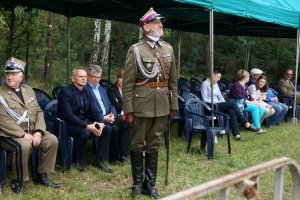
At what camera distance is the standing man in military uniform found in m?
4.19

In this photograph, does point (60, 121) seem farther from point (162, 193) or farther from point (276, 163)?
point (276, 163)

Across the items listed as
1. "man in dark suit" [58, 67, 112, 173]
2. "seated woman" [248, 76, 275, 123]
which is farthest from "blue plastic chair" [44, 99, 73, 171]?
"seated woman" [248, 76, 275, 123]

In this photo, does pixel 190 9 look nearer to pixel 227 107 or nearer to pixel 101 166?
pixel 227 107

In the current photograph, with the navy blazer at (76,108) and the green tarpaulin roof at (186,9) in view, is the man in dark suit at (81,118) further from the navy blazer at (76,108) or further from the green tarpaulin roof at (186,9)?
the green tarpaulin roof at (186,9)

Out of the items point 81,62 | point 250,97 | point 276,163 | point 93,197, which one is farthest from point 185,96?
point 81,62

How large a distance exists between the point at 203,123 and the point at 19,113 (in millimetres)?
3204

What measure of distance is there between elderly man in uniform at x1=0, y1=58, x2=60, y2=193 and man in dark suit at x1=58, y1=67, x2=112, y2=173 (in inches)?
19.6

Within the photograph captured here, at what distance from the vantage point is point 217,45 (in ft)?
75.2

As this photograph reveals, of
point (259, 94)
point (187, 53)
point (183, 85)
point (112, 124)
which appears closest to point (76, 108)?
point (112, 124)

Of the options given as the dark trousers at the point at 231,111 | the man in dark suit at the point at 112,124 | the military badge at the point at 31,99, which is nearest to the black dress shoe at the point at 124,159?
the man in dark suit at the point at 112,124

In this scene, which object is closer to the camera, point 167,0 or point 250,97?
point 167,0

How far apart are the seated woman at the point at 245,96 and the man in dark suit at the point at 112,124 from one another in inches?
128

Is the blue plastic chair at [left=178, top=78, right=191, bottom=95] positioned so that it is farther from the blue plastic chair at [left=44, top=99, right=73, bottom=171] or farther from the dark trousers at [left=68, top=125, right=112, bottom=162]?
the blue plastic chair at [left=44, top=99, right=73, bottom=171]

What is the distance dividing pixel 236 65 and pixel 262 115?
13828 mm
